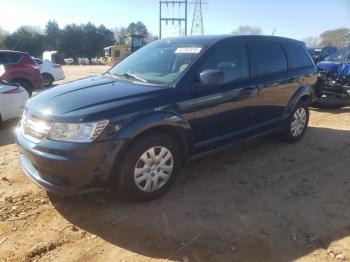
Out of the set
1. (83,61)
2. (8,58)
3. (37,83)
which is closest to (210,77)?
(37,83)

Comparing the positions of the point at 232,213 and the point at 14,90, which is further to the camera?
the point at 14,90

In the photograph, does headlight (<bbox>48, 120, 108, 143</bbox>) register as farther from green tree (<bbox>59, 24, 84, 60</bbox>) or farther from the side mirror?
green tree (<bbox>59, 24, 84, 60</bbox>)

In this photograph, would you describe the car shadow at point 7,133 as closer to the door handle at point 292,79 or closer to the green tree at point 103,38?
the door handle at point 292,79

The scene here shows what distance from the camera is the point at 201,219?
366cm

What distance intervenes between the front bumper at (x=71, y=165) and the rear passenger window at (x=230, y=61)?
1665 mm

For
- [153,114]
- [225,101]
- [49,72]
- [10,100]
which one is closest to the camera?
[153,114]

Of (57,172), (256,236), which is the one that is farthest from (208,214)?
(57,172)

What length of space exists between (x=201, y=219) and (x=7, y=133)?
4.92m

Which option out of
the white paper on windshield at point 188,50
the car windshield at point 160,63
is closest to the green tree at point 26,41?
the car windshield at point 160,63

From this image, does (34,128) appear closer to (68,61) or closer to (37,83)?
(37,83)

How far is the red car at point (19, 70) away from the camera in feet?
37.5

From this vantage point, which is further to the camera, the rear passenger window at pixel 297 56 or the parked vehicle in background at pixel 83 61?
the parked vehicle in background at pixel 83 61

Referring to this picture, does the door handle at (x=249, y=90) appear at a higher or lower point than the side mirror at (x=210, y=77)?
lower

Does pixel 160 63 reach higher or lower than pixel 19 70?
higher
